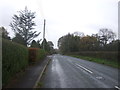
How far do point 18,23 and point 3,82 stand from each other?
40727 mm

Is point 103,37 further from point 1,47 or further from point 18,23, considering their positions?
point 1,47

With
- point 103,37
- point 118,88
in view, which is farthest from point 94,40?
point 118,88

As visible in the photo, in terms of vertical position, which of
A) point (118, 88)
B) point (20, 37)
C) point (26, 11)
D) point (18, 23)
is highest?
point (26, 11)

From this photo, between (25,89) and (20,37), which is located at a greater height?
(20,37)

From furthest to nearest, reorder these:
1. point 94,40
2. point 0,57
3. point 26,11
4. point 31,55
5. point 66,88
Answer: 1. point 94,40
2. point 26,11
3. point 31,55
4. point 66,88
5. point 0,57

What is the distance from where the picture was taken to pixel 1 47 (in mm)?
8164

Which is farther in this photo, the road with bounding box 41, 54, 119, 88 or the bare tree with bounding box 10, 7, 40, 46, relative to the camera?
the bare tree with bounding box 10, 7, 40, 46

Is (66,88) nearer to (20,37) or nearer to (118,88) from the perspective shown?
(118,88)

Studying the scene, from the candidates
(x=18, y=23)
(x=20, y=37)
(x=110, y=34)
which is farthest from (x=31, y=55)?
(x=110, y=34)

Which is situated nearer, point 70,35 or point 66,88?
point 66,88

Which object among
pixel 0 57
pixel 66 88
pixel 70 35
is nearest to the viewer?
pixel 0 57

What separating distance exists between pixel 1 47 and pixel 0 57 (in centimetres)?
51

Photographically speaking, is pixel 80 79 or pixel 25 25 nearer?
pixel 80 79

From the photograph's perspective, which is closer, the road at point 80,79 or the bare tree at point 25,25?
the road at point 80,79
